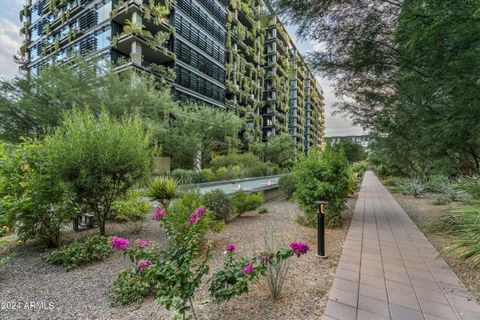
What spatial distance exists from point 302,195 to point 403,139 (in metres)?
4.93

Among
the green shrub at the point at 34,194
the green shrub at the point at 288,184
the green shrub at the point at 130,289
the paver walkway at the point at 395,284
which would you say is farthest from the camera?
the green shrub at the point at 288,184

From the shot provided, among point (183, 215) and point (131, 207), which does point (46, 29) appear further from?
point (183, 215)

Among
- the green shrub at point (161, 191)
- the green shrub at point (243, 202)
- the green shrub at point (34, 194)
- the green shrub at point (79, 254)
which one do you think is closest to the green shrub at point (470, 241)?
the green shrub at point (243, 202)

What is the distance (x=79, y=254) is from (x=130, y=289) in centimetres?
166

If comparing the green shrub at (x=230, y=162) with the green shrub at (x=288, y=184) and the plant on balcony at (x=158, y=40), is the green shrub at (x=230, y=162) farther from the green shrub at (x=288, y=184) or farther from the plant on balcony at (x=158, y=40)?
the plant on balcony at (x=158, y=40)

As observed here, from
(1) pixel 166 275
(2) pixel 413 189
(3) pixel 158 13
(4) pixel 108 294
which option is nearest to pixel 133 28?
(3) pixel 158 13

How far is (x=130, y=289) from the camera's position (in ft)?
8.95

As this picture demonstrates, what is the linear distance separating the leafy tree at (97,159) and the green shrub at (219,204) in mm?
1951

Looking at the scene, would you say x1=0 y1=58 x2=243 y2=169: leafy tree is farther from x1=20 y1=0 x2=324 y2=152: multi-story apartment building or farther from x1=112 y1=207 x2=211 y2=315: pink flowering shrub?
x1=112 y1=207 x2=211 y2=315: pink flowering shrub

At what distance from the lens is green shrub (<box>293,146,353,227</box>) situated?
18.3ft

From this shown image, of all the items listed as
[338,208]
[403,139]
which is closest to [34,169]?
[338,208]

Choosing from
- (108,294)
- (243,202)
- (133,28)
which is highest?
(133,28)

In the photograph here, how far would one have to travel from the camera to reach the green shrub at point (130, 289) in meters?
2.62

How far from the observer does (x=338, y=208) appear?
5629 mm
